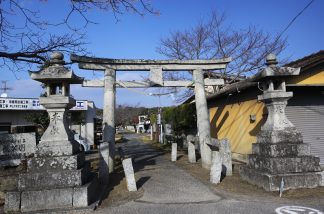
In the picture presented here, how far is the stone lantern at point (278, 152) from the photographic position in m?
8.00

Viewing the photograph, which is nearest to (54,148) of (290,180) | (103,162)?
(103,162)

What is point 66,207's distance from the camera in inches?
270

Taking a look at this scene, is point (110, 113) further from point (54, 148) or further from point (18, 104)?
point (18, 104)

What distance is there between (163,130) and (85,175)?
82.3 ft

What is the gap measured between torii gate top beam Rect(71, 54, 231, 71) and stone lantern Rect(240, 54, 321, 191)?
12.9ft

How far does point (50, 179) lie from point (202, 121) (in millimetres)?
7094

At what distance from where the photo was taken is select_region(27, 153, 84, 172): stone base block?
7.25 metres

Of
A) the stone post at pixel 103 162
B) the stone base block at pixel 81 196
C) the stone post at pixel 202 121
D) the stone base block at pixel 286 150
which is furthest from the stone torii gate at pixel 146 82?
the stone base block at pixel 81 196

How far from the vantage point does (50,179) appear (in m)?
7.12

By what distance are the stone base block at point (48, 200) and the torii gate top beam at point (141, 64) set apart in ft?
19.8

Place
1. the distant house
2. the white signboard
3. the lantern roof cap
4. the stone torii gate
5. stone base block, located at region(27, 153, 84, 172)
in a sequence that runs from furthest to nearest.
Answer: the white signboard
the stone torii gate
the distant house
the lantern roof cap
stone base block, located at region(27, 153, 84, 172)

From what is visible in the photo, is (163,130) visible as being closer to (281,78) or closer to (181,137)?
(181,137)

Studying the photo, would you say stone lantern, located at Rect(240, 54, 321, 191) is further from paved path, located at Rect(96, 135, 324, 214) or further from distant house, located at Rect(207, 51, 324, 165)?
Answer: distant house, located at Rect(207, 51, 324, 165)

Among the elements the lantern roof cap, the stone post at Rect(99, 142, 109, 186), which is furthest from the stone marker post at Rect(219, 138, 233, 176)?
the lantern roof cap
